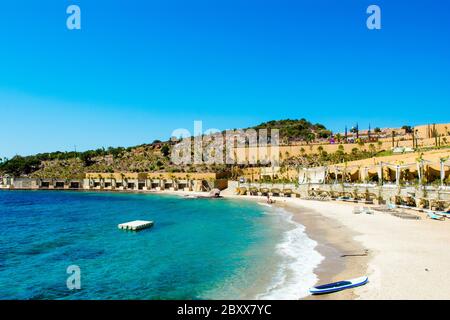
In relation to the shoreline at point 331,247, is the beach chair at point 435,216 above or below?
above

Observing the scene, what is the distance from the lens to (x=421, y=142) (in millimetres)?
87875

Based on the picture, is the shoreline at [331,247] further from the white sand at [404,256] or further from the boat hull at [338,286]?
the white sand at [404,256]

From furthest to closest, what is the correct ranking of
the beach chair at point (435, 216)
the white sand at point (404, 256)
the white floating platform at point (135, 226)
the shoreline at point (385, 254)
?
1. the white floating platform at point (135, 226)
2. the beach chair at point (435, 216)
3. the shoreline at point (385, 254)
4. the white sand at point (404, 256)

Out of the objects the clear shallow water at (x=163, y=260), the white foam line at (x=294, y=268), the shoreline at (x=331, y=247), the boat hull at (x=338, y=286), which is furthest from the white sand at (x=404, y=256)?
the clear shallow water at (x=163, y=260)

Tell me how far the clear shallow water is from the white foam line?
48mm

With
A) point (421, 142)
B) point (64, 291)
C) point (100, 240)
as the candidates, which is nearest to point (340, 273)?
point (64, 291)

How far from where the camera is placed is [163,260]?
944 inches

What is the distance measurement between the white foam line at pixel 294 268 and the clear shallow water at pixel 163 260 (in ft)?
0.16

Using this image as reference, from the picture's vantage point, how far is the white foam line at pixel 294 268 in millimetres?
16562

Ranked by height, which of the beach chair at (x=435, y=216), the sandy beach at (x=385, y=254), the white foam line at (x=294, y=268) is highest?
the beach chair at (x=435, y=216)

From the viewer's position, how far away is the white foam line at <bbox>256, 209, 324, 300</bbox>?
16562 mm

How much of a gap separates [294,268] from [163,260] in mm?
8812

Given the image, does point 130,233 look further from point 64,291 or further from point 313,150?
point 313,150

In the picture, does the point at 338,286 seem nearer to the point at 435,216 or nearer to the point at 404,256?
the point at 404,256
